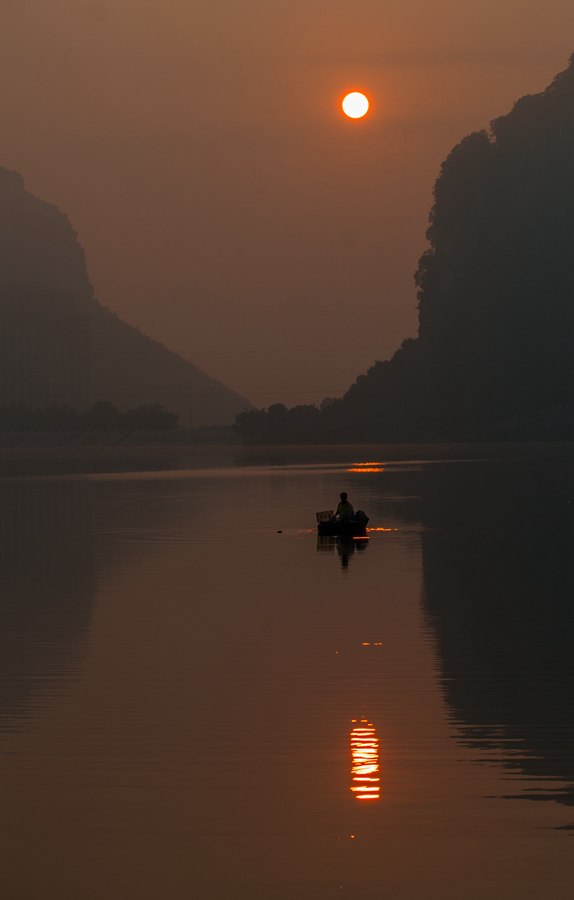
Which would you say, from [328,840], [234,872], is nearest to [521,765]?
[328,840]

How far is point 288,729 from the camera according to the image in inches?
461

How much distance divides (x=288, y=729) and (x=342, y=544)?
64.4ft

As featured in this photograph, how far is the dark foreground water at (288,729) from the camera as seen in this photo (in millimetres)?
8297

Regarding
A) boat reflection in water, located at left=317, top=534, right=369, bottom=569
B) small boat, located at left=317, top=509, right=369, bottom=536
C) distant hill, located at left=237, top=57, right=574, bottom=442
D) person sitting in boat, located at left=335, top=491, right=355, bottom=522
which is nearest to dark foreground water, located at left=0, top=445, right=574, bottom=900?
boat reflection in water, located at left=317, top=534, right=369, bottom=569

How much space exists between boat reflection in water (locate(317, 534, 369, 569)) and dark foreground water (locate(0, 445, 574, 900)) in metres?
2.46

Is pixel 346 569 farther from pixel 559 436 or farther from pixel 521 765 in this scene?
pixel 559 436

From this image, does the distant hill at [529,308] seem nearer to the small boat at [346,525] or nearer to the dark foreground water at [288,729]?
the small boat at [346,525]

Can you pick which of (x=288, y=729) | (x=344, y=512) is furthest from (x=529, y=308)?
(x=288, y=729)

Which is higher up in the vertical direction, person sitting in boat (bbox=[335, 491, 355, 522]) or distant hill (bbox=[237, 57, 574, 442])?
distant hill (bbox=[237, 57, 574, 442])

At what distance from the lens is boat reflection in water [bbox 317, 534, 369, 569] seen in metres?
29.7

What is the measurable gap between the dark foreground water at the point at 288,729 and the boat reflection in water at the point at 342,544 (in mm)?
2457

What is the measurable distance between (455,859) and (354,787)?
1677 millimetres

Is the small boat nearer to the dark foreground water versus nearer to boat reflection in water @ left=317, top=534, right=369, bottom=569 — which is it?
boat reflection in water @ left=317, top=534, right=369, bottom=569

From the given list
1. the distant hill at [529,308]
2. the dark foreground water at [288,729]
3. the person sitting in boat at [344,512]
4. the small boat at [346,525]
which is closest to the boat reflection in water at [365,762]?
the dark foreground water at [288,729]
